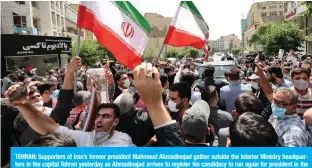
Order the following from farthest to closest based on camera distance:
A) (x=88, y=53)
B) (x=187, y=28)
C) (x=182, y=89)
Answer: (x=88, y=53) < (x=187, y=28) < (x=182, y=89)

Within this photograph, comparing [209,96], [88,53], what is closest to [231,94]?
Result: [209,96]

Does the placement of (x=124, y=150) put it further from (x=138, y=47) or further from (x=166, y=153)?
(x=138, y=47)

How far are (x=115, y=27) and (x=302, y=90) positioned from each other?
2.63m

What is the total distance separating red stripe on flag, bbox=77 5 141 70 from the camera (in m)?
4.01

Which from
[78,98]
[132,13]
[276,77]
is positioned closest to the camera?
[78,98]

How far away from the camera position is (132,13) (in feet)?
14.4

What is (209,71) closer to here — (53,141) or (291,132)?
(291,132)

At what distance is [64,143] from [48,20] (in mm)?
33402

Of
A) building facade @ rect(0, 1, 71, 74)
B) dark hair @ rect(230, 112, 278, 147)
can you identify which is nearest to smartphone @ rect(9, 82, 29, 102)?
dark hair @ rect(230, 112, 278, 147)

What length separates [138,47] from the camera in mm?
4297

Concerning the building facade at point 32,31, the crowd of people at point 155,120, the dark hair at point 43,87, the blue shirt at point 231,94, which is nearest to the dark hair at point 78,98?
the crowd of people at point 155,120

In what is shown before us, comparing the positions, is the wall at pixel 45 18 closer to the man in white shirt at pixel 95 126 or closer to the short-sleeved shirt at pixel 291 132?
the man in white shirt at pixel 95 126

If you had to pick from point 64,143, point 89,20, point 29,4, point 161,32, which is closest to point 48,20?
point 29,4

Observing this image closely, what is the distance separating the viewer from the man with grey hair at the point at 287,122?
2572 mm
